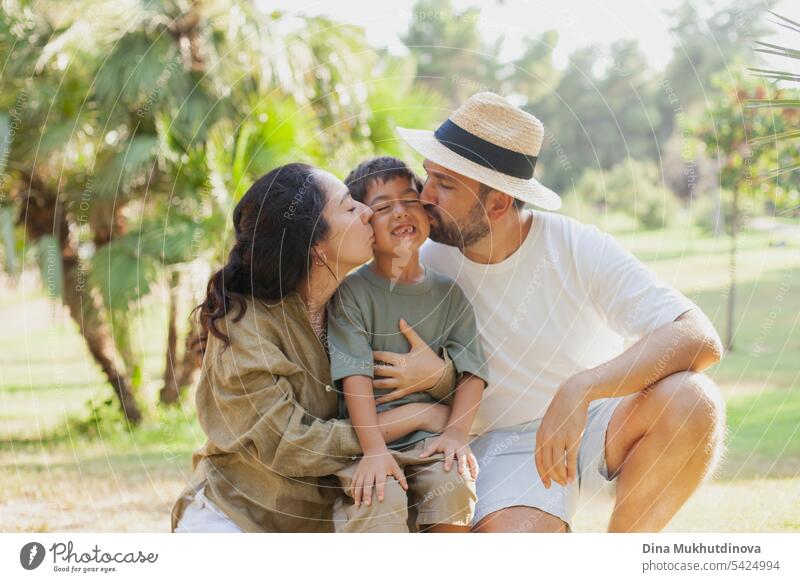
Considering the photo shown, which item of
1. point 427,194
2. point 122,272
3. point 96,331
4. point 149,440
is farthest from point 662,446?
point 96,331

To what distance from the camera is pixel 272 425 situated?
9.43ft

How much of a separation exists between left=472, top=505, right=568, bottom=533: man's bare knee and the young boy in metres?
0.15

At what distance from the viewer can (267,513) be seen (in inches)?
119

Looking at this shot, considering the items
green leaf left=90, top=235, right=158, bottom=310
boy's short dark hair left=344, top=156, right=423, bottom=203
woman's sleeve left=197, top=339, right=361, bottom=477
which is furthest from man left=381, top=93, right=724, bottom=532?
green leaf left=90, top=235, right=158, bottom=310

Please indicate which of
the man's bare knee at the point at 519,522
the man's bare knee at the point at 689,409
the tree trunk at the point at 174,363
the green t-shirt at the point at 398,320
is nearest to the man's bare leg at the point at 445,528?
the man's bare knee at the point at 519,522

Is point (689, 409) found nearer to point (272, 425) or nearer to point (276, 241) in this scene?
point (272, 425)

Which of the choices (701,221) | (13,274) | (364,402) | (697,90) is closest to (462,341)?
(364,402)

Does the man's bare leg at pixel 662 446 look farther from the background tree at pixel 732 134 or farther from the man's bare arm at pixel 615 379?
the background tree at pixel 732 134

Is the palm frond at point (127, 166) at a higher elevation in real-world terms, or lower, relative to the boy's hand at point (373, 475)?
lower

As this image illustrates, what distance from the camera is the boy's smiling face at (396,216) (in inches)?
120

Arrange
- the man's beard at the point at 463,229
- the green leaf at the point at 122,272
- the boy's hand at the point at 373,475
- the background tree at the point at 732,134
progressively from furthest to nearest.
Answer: the background tree at the point at 732,134 → the green leaf at the point at 122,272 → the man's beard at the point at 463,229 → the boy's hand at the point at 373,475

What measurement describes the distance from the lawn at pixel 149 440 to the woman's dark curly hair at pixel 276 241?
153 cm

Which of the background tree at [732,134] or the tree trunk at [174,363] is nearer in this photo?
the tree trunk at [174,363]

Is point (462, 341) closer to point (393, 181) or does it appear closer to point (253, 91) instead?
point (393, 181)
